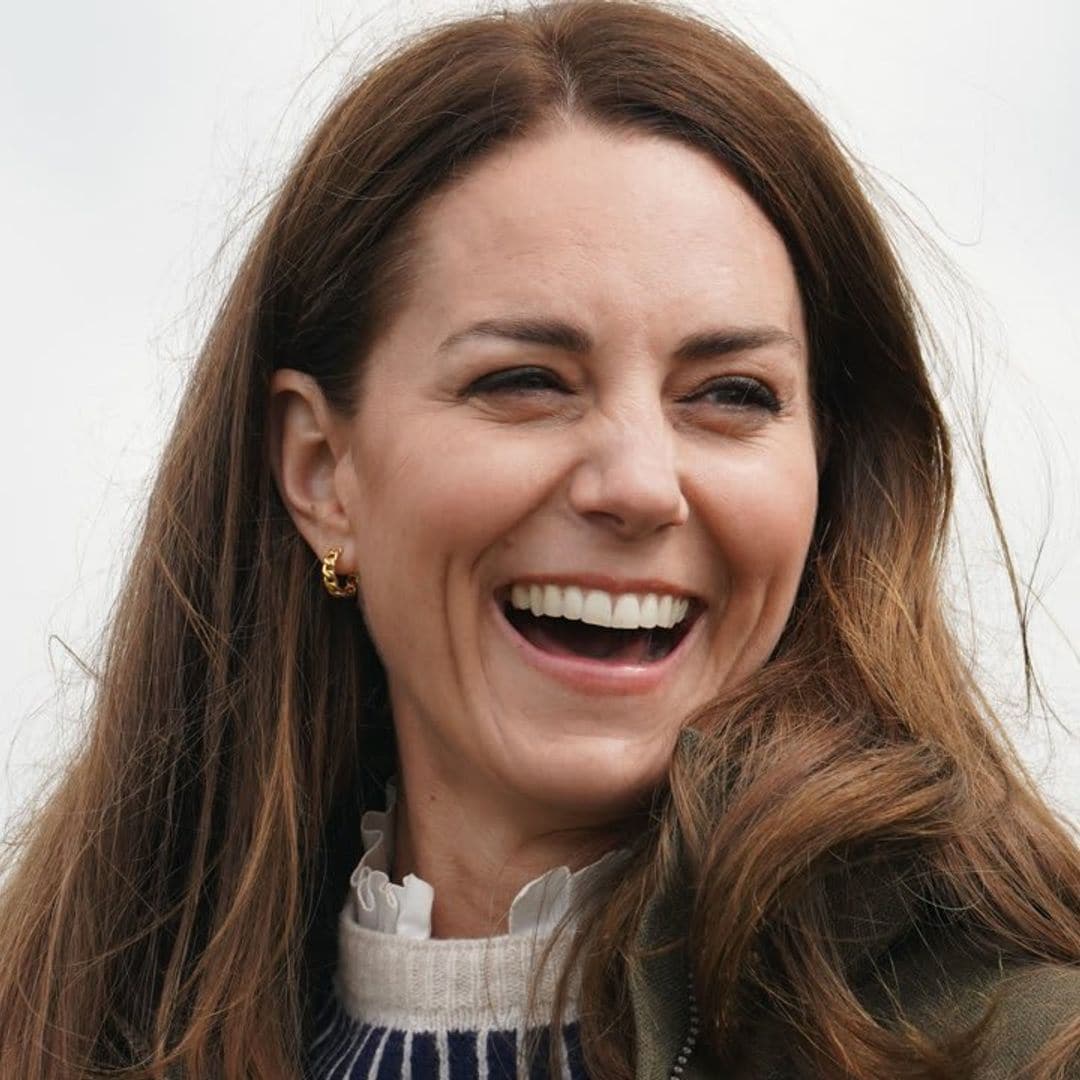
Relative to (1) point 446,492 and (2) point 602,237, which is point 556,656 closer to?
(1) point 446,492

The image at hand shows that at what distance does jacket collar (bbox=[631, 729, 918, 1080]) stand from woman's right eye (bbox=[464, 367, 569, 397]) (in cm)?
76

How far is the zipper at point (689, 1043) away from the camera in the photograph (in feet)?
10.2

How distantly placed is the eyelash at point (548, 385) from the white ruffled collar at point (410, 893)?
2.29 ft

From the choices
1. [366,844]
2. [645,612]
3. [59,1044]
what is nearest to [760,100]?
[645,612]

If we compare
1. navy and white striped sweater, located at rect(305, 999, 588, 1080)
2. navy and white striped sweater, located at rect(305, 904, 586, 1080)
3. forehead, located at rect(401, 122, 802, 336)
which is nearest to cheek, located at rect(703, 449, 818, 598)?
forehead, located at rect(401, 122, 802, 336)

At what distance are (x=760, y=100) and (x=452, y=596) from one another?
949mm

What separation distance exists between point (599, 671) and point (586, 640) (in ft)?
0.45

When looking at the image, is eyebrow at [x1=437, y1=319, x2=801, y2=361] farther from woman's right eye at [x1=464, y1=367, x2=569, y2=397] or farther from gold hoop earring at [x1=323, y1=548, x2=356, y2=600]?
gold hoop earring at [x1=323, y1=548, x2=356, y2=600]

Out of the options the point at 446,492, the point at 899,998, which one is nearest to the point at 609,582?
the point at 446,492

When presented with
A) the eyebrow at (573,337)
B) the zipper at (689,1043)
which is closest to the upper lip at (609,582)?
the eyebrow at (573,337)

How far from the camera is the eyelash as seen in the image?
3.45m

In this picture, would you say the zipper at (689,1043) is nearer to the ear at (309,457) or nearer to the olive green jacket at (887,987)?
the olive green jacket at (887,987)

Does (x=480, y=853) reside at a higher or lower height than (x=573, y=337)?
lower

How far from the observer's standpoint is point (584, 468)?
338 cm
